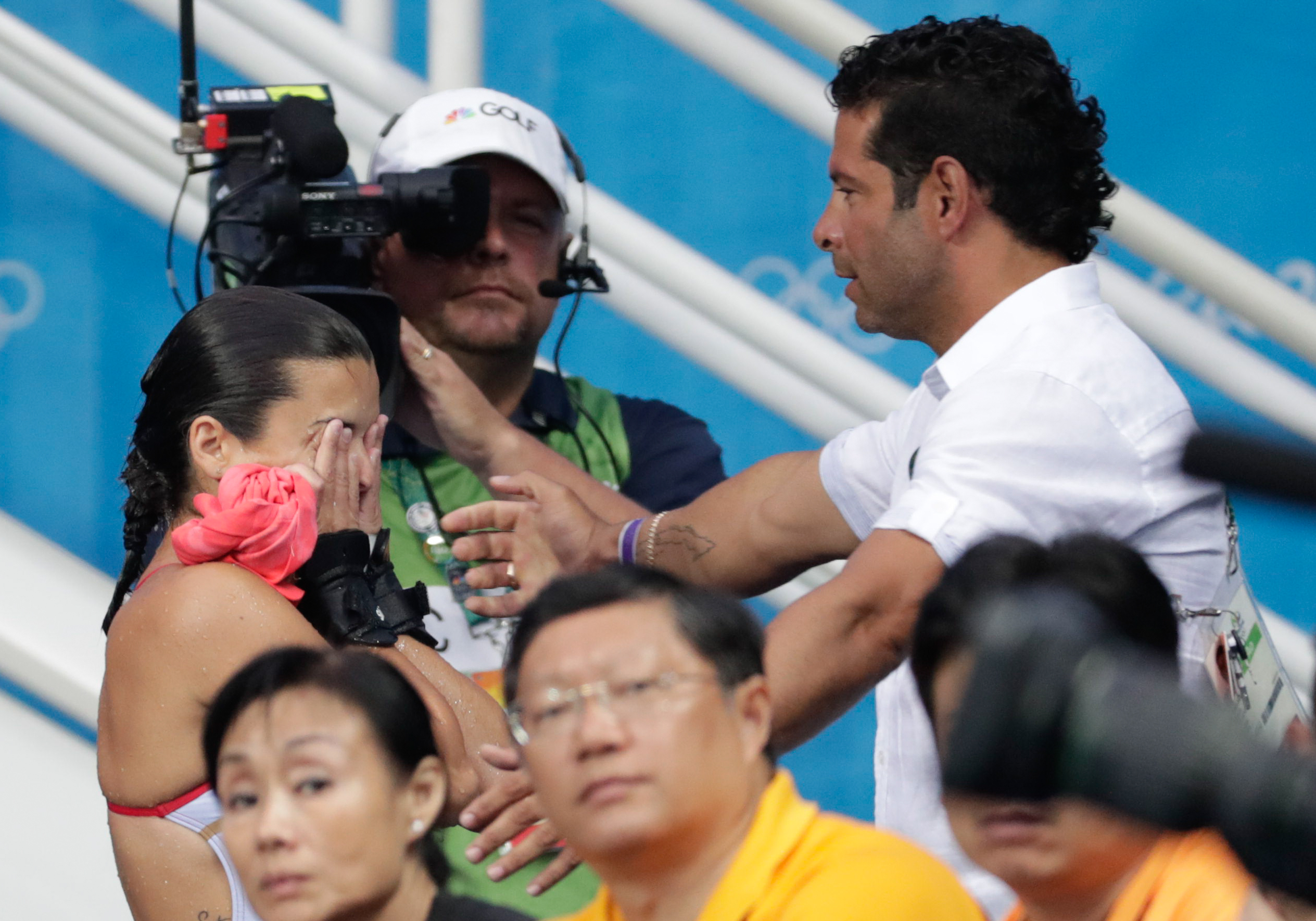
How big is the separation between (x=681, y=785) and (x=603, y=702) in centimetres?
8

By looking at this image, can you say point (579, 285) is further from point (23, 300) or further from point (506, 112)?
point (23, 300)

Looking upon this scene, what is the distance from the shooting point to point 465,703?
1546 mm

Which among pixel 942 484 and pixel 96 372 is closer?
pixel 942 484

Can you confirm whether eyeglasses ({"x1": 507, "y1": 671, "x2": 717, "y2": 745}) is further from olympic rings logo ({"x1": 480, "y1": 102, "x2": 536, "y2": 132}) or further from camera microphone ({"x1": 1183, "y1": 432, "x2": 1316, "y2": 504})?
olympic rings logo ({"x1": 480, "y1": 102, "x2": 536, "y2": 132})

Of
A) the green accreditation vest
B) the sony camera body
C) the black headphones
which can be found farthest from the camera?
the black headphones

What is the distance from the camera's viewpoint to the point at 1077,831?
93 centimetres

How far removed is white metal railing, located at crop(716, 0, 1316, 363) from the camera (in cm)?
241

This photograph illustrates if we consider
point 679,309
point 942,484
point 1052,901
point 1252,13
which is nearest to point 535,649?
point 1052,901

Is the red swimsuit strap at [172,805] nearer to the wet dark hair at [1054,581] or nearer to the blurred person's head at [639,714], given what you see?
the blurred person's head at [639,714]

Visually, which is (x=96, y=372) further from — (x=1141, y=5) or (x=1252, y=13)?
(x=1252, y=13)

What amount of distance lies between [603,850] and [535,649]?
161mm

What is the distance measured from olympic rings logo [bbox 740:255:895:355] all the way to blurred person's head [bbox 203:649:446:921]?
2106mm

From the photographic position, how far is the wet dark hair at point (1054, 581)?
3.43 ft

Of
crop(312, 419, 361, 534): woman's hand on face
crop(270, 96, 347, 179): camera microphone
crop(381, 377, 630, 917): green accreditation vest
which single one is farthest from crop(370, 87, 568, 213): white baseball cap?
crop(312, 419, 361, 534): woman's hand on face
